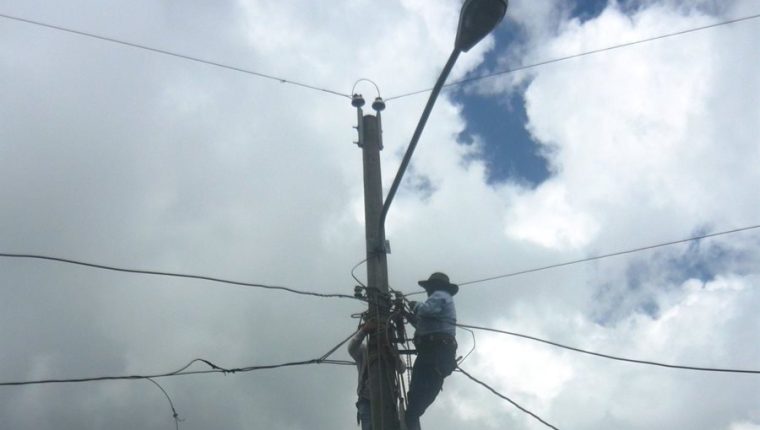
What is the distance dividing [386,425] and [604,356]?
2950mm

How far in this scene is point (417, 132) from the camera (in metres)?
4.98

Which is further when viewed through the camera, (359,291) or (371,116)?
(371,116)

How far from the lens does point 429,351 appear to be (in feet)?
19.4

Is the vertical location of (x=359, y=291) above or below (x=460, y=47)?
below

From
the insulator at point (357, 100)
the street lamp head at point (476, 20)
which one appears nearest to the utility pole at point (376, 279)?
the insulator at point (357, 100)

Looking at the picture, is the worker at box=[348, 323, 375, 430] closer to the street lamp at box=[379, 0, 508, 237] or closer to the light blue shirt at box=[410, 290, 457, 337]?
the light blue shirt at box=[410, 290, 457, 337]

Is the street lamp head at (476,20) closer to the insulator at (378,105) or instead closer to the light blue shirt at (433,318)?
the insulator at (378,105)

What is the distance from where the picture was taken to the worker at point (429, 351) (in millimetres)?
5738

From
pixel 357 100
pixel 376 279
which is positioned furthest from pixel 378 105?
pixel 376 279

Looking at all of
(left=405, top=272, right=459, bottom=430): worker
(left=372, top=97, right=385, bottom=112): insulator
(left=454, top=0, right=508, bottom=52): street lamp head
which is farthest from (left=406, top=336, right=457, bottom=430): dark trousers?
(left=454, top=0, right=508, bottom=52): street lamp head

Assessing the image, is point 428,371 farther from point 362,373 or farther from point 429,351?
point 362,373

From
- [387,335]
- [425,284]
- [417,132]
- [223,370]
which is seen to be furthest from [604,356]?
[223,370]

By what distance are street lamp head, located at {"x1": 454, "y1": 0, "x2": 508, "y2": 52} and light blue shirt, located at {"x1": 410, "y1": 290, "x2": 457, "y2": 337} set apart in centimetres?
259

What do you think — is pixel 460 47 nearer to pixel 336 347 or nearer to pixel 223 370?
pixel 336 347
